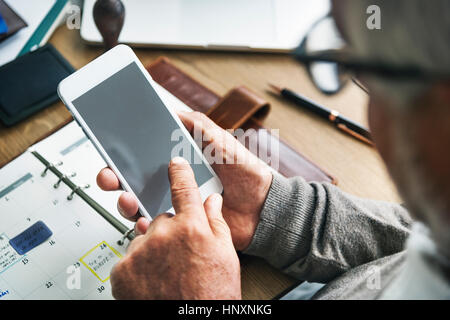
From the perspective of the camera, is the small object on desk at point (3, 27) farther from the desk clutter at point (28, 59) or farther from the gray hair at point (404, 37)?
the gray hair at point (404, 37)

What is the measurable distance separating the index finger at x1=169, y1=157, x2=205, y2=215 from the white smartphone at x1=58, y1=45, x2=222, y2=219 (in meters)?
0.07

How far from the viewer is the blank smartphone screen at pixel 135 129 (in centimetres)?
60

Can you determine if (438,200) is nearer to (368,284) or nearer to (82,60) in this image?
(368,284)

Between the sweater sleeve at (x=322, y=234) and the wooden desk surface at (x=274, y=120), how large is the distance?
39mm

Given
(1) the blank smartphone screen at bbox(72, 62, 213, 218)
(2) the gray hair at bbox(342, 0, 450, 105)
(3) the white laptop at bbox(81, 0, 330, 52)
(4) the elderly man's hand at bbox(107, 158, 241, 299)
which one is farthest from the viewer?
(3) the white laptop at bbox(81, 0, 330, 52)

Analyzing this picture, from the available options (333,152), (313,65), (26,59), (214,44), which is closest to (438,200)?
(313,65)

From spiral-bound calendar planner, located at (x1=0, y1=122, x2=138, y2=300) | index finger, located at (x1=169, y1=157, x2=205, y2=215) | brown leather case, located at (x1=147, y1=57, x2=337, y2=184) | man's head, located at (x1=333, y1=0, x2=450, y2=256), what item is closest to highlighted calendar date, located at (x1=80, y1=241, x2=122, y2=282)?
spiral-bound calendar planner, located at (x1=0, y1=122, x2=138, y2=300)

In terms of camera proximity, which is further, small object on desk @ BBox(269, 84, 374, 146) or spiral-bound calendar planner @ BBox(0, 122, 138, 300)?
small object on desk @ BBox(269, 84, 374, 146)

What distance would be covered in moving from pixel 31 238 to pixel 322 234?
1.39ft

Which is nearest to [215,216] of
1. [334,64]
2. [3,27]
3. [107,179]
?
[107,179]

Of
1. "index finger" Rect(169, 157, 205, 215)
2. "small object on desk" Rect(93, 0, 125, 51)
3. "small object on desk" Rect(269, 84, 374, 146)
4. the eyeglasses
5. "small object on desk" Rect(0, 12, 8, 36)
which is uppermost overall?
"small object on desk" Rect(0, 12, 8, 36)

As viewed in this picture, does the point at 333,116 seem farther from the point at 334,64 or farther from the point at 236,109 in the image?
the point at 334,64

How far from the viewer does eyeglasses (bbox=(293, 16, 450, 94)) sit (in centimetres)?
31

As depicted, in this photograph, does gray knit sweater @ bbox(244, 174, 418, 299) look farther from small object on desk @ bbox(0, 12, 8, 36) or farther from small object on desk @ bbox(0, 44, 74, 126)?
small object on desk @ bbox(0, 12, 8, 36)
